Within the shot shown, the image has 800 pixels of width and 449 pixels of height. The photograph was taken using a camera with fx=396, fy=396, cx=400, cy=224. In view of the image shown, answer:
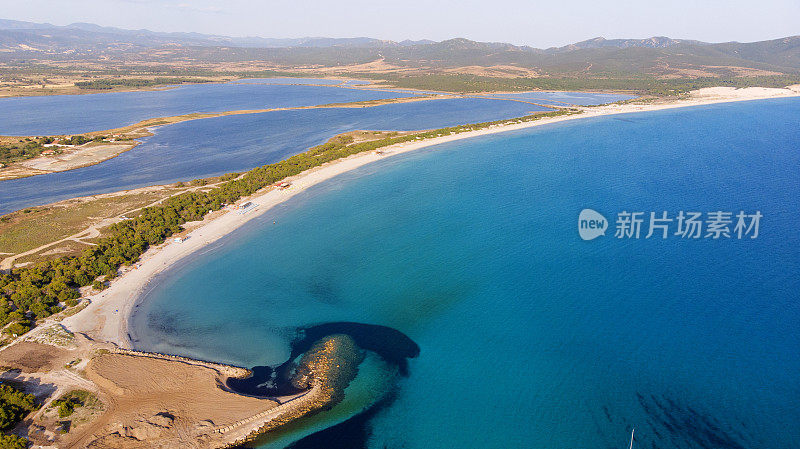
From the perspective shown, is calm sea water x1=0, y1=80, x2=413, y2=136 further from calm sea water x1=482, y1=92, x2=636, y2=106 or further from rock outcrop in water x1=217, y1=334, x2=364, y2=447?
rock outcrop in water x1=217, y1=334, x2=364, y2=447

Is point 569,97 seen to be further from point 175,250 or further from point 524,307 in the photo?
point 175,250

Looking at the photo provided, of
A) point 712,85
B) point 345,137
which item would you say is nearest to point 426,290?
point 345,137

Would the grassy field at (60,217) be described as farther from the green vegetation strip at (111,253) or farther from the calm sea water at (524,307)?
the calm sea water at (524,307)

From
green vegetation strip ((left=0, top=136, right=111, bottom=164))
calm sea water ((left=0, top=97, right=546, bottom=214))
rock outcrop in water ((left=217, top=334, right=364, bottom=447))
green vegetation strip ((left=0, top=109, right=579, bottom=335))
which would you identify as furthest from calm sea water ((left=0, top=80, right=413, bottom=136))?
rock outcrop in water ((left=217, top=334, right=364, bottom=447))

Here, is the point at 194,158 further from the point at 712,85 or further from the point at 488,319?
the point at 712,85

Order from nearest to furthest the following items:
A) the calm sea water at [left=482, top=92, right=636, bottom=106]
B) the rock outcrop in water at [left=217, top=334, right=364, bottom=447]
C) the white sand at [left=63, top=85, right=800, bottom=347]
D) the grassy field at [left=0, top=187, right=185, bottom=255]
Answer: the rock outcrop in water at [left=217, top=334, right=364, bottom=447]
the white sand at [left=63, top=85, right=800, bottom=347]
the grassy field at [left=0, top=187, right=185, bottom=255]
the calm sea water at [left=482, top=92, right=636, bottom=106]

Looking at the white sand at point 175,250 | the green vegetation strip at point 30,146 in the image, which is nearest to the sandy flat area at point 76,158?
the green vegetation strip at point 30,146
